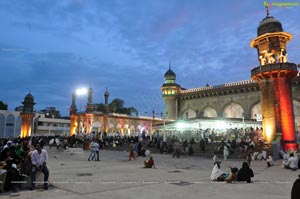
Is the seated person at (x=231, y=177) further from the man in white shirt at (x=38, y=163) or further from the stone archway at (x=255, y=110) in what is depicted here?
the stone archway at (x=255, y=110)

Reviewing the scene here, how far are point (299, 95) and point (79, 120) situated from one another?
40.2m

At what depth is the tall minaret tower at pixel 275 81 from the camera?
75.4ft

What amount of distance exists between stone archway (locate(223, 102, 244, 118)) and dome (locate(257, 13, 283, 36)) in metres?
20.7

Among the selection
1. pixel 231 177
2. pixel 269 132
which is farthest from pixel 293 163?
pixel 269 132

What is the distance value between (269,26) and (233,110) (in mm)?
22659

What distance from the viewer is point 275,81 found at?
23.9m

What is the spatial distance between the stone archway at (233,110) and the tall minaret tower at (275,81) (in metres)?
20.0

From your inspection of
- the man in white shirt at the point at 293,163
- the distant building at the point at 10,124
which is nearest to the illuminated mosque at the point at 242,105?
the distant building at the point at 10,124

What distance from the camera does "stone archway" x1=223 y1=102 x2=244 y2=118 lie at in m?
44.3

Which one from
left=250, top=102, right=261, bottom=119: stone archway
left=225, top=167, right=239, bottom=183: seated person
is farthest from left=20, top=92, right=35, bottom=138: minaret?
left=225, top=167, right=239, bottom=183: seated person

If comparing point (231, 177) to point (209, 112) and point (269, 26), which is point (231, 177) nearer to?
point (269, 26)

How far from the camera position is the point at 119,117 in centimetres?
5156

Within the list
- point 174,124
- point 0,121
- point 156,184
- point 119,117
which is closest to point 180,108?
point 119,117

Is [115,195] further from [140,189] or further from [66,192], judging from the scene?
[66,192]
